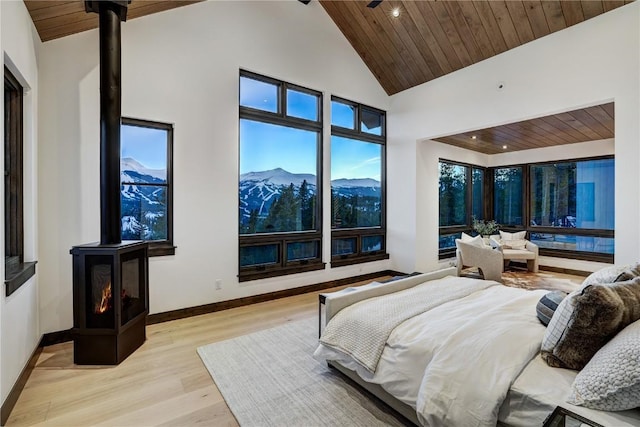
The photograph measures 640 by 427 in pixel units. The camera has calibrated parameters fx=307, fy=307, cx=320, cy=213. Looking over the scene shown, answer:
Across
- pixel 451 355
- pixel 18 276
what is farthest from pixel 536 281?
pixel 18 276

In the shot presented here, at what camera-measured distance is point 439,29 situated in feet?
14.7

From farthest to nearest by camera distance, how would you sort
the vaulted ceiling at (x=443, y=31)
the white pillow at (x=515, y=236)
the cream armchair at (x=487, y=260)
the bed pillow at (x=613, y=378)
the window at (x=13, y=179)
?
the white pillow at (x=515, y=236) → the cream armchair at (x=487, y=260) → the vaulted ceiling at (x=443, y=31) → the window at (x=13, y=179) → the bed pillow at (x=613, y=378)

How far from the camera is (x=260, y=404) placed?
2.11 meters

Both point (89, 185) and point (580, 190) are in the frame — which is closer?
point (89, 185)

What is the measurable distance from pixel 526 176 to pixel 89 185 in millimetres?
8242

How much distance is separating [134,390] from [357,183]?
445cm

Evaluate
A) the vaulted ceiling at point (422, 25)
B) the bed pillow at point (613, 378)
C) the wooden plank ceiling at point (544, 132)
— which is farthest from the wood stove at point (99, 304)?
the wooden plank ceiling at point (544, 132)

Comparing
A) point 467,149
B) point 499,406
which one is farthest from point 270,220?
point 467,149

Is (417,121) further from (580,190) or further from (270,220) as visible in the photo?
(580,190)

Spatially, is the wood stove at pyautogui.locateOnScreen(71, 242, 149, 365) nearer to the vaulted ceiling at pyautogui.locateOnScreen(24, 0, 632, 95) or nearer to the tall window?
the vaulted ceiling at pyautogui.locateOnScreen(24, 0, 632, 95)

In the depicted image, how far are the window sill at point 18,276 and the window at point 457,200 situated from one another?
20.6ft

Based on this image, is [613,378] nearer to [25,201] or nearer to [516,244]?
[25,201]

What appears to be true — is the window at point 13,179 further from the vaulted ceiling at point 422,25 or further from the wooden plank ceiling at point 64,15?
the vaulted ceiling at point 422,25

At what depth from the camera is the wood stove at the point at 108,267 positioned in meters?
2.60
